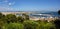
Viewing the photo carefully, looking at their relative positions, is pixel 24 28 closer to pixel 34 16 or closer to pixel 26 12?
pixel 34 16

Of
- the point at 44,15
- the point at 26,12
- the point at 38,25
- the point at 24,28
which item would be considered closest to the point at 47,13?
the point at 44,15

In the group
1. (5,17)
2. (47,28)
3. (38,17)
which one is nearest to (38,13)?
(38,17)

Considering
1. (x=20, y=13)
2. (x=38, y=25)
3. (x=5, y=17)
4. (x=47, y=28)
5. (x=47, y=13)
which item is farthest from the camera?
(x=20, y=13)

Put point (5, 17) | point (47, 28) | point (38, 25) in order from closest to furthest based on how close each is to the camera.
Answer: point (47, 28) → point (38, 25) → point (5, 17)

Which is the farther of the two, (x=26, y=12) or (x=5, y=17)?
(x=26, y=12)

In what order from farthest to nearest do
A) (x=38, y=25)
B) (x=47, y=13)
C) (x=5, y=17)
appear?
(x=47, y=13) < (x=5, y=17) < (x=38, y=25)

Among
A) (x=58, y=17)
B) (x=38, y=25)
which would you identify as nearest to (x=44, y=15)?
(x=58, y=17)

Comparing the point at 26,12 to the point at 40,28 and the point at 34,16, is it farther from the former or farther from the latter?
the point at 40,28

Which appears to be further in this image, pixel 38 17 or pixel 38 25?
pixel 38 17
